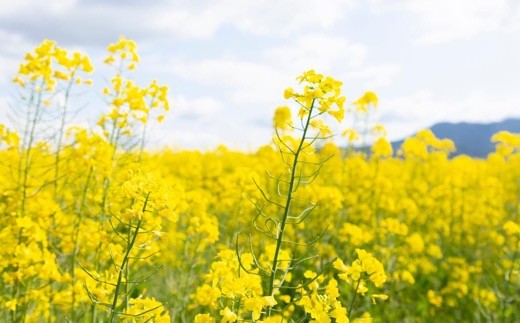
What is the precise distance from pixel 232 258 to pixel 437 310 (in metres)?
4.40

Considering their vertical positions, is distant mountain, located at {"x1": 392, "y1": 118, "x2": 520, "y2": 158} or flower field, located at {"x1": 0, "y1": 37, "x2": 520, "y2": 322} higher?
distant mountain, located at {"x1": 392, "y1": 118, "x2": 520, "y2": 158}

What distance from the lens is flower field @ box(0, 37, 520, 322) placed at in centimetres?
200

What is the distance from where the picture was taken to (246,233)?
6137mm

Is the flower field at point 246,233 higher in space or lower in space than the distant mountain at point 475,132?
lower

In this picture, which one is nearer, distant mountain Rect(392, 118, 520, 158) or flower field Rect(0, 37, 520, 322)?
flower field Rect(0, 37, 520, 322)

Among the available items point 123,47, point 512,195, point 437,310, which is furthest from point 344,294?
point 512,195

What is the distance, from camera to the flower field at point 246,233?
6.57 feet

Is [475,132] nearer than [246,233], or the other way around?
[246,233]

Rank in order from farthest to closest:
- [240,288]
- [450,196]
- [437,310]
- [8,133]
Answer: [450,196] < [437,310] < [8,133] < [240,288]

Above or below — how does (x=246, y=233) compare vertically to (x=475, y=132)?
below

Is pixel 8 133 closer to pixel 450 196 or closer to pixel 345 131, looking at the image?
pixel 345 131

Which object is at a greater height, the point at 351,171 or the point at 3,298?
the point at 351,171

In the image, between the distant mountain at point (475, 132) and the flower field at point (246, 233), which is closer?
the flower field at point (246, 233)

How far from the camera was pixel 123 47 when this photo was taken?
461 cm
